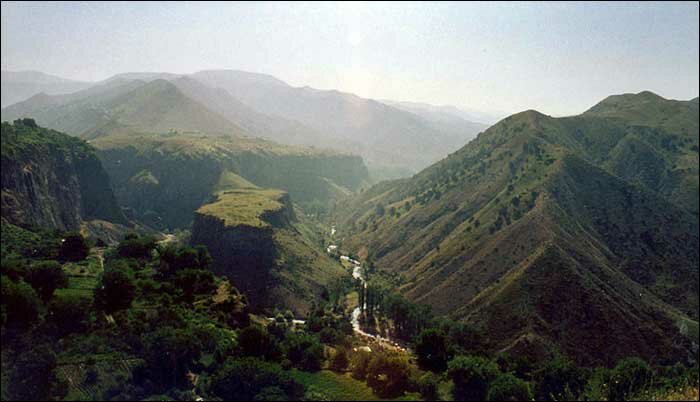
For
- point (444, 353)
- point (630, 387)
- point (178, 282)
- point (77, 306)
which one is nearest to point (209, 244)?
point (178, 282)

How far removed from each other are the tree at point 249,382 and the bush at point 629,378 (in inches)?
2327

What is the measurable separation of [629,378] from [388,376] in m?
53.3

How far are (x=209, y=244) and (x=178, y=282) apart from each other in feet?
247

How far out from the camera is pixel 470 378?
284 ft

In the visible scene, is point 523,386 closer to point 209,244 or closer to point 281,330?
point 281,330

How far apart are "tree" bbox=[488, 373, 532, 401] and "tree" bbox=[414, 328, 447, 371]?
2144 cm

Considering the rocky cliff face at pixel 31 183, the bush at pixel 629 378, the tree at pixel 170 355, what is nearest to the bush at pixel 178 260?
the rocky cliff face at pixel 31 183

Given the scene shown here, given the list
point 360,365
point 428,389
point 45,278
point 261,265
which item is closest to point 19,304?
point 45,278

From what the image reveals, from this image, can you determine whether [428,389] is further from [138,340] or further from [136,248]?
[136,248]

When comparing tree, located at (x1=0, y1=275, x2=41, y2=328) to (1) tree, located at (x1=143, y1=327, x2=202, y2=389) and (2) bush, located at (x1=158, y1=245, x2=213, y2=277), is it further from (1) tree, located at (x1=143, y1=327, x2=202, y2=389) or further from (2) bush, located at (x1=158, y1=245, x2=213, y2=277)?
(2) bush, located at (x1=158, y1=245, x2=213, y2=277)

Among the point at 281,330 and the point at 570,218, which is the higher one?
the point at 570,218

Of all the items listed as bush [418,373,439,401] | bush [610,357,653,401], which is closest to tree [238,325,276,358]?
bush [418,373,439,401]

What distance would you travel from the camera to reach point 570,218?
181m

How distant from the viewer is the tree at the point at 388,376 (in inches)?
3108
